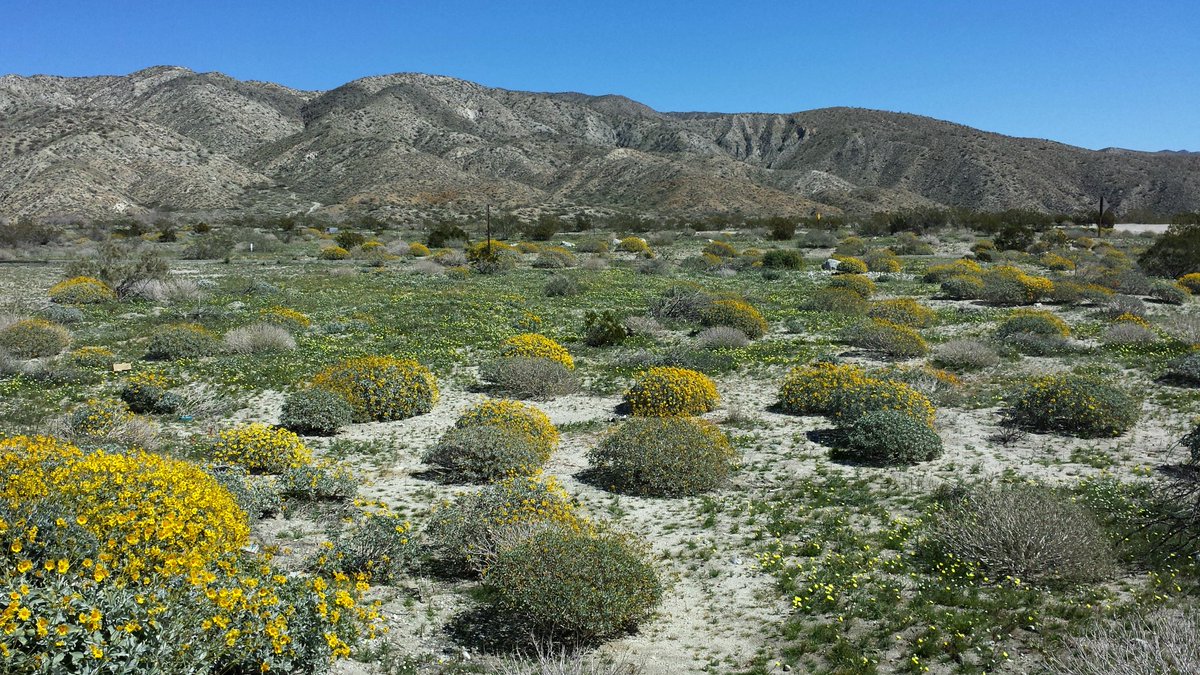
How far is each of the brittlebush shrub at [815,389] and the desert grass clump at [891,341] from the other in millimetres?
4048

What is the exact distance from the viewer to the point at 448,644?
5.84 metres

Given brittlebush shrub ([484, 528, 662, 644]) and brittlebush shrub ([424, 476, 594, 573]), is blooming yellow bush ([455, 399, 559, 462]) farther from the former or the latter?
brittlebush shrub ([484, 528, 662, 644])

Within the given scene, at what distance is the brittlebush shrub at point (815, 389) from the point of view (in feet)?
39.6

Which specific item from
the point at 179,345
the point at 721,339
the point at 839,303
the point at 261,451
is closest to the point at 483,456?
the point at 261,451

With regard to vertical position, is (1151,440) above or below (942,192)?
below

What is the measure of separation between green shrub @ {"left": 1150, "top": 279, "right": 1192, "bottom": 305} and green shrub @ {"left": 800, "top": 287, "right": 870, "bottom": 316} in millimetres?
10091

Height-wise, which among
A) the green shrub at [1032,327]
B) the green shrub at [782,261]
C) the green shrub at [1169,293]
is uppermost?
the green shrub at [782,261]

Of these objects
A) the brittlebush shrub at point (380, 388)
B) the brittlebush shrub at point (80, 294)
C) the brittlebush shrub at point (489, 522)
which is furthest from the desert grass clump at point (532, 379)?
the brittlebush shrub at point (80, 294)

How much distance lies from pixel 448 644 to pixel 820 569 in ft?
11.2

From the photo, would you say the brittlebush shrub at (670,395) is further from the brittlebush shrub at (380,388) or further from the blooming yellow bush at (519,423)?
the brittlebush shrub at (380,388)

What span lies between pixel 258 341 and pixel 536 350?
21.9 ft

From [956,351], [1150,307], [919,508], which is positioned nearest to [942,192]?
[1150,307]

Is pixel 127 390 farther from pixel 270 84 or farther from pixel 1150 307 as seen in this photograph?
pixel 270 84

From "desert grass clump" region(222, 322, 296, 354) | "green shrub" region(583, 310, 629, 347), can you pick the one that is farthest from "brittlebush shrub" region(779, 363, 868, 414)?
"desert grass clump" region(222, 322, 296, 354)
